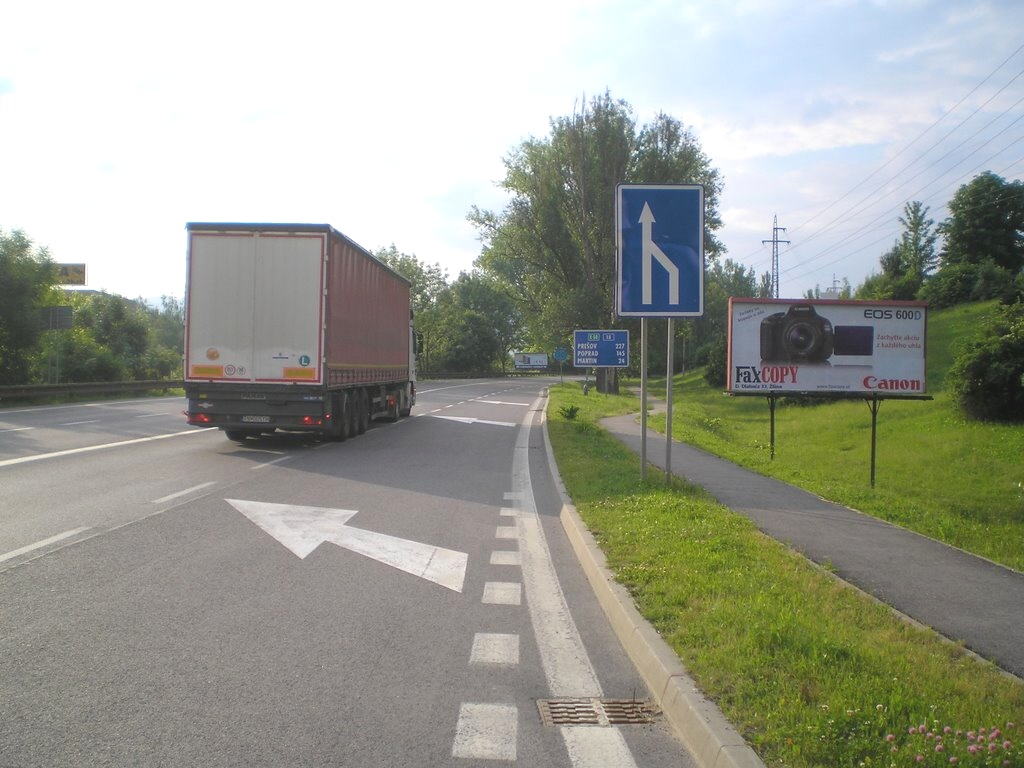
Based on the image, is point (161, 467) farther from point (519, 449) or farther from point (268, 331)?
point (519, 449)

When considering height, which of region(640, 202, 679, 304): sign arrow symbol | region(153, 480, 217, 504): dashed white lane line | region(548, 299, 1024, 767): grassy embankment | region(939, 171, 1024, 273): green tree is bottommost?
region(153, 480, 217, 504): dashed white lane line

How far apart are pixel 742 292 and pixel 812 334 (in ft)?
371

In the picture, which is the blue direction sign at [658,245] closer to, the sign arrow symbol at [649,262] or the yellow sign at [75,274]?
the sign arrow symbol at [649,262]

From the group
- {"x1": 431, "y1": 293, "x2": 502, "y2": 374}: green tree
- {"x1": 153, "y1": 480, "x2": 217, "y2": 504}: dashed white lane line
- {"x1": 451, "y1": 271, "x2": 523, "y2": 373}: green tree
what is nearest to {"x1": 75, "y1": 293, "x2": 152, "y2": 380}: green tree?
{"x1": 153, "y1": 480, "x2": 217, "y2": 504}: dashed white lane line

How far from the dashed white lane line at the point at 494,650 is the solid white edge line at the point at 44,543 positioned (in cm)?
434

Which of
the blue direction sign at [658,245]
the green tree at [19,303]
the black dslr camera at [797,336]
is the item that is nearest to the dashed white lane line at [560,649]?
the blue direction sign at [658,245]

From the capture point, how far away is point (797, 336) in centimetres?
1773

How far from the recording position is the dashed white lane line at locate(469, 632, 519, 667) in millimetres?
5320

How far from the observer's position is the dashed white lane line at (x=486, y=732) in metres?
4.04

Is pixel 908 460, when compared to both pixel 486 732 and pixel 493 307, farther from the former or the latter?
pixel 493 307

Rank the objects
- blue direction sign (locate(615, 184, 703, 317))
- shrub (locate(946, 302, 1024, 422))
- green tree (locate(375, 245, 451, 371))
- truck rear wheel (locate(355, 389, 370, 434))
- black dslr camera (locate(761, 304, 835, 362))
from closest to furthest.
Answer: blue direction sign (locate(615, 184, 703, 317))
black dslr camera (locate(761, 304, 835, 362))
truck rear wheel (locate(355, 389, 370, 434))
shrub (locate(946, 302, 1024, 422))
green tree (locate(375, 245, 451, 371))

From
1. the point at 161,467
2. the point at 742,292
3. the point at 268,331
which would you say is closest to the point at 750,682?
the point at 161,467

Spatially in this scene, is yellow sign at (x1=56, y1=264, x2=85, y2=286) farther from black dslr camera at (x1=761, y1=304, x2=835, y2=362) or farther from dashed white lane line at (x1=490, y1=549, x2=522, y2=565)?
dashed white lane line at (x1=490, y1=549, x2=522, y2=565)

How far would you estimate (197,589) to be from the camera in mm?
6691
